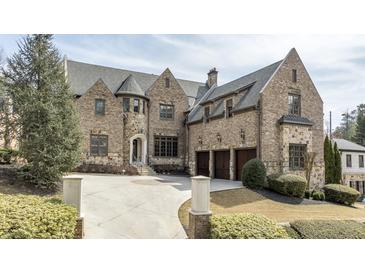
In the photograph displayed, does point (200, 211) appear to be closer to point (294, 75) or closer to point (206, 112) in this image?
point (294, 75)

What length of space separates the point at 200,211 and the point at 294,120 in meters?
10.2

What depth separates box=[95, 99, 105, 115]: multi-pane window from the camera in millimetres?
16080

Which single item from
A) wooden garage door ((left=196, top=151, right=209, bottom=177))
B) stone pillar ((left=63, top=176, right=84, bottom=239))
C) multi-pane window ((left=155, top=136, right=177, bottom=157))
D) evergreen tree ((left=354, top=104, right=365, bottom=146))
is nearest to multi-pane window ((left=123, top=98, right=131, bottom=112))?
multi-pane window ((left=155, top=136, right=177, bottom=157))

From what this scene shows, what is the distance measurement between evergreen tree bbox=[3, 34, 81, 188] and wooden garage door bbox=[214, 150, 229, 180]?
899cm

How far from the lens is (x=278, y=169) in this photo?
1313cm

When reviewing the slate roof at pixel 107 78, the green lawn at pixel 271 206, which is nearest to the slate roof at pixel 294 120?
the green lawn at pixel 271 206

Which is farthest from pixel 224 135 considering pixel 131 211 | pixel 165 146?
pixel 131 211

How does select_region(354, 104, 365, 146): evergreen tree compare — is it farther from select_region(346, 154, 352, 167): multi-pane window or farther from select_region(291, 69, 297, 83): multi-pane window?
select_region(291, 69, 297, 83): multi-pane window

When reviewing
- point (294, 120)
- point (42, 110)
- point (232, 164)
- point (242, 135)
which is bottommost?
point (232, 164)

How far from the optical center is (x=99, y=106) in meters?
16.2

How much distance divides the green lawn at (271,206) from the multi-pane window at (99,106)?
31.4 feet
